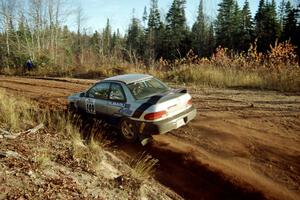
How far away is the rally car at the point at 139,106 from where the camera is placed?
6.54m

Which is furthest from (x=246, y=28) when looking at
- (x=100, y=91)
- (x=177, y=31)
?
(x=100, y=91)

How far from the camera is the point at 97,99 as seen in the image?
791cm

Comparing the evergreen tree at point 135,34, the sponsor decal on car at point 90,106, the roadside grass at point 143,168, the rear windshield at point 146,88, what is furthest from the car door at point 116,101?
the evergreen tree at point 135,34

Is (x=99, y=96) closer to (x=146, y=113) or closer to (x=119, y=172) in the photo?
(x=146, y=113)

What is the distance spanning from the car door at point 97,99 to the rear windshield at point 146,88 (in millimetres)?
858

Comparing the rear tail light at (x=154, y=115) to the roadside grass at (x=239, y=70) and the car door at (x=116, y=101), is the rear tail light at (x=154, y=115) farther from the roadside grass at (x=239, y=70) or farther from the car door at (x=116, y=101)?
the roadside grass at (x=239, y=70)

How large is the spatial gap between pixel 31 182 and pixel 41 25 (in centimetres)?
3263

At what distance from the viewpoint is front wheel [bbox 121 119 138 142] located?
273 inches

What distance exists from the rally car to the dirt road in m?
0.44

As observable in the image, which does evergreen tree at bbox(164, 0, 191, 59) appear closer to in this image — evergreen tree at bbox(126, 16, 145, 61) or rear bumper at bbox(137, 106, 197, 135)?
evergreen tree at bbox(126, 16, 145, 61)

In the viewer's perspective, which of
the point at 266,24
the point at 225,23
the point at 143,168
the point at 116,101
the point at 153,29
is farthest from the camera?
the point at 153,29

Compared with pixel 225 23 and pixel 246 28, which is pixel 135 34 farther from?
pixel 246 28

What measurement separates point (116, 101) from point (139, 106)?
0.88 meters

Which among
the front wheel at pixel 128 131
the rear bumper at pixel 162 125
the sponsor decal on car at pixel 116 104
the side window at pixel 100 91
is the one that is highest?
the side window at pixel 100 91
